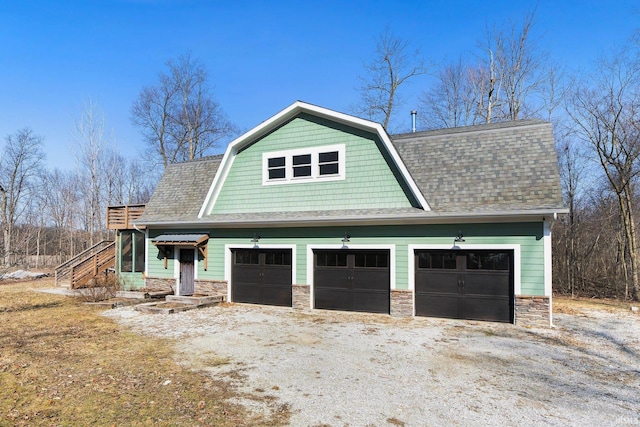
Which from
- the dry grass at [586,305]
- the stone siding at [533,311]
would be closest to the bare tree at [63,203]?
the stone siding at [533,311]

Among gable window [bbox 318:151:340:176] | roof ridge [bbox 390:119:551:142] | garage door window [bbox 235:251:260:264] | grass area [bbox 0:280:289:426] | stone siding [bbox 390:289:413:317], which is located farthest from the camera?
garage door window [bbox 235:251:260:264]

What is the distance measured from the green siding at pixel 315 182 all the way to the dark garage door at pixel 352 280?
5.21ft

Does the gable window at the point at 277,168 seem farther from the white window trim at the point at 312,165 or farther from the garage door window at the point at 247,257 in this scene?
the garage door window at the point at 247,257

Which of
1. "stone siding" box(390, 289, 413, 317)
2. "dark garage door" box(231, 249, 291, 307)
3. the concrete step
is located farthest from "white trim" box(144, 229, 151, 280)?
"stone siding" box(390, 289, 413, 317)

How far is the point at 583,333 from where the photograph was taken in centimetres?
887

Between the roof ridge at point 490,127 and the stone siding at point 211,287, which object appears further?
the stone siding at point 211,287

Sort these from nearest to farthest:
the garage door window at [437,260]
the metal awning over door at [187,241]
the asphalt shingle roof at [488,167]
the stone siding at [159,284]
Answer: the asphalt shingle roof at [488,167] < the garage door window at [437,260] < the metal awning over door at [187,241] < the stone siding at [159,284]

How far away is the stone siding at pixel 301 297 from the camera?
1181cm

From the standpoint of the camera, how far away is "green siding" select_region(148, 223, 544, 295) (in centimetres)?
945

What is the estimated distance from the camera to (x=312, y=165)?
1195 cm

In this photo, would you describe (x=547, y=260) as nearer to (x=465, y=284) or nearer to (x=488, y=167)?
(x=465, y=284)

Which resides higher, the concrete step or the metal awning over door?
the metal awning over door

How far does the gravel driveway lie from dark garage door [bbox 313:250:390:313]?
744mm

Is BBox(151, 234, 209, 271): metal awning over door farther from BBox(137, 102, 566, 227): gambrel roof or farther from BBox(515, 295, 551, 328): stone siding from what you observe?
BBox(515, 295, 551, 328): stone siding
